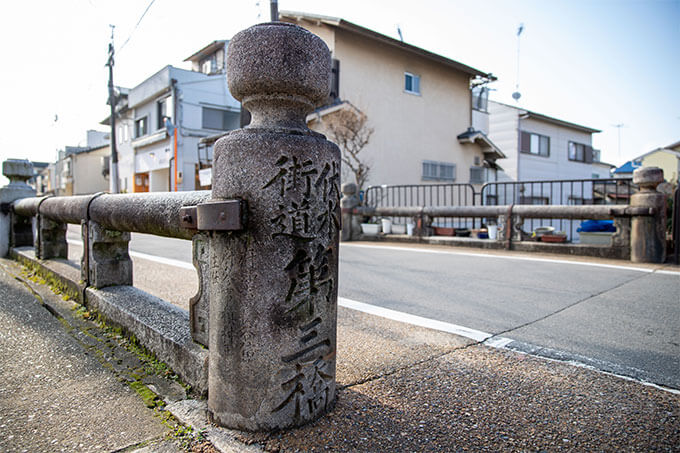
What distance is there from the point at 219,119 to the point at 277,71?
22.1 metres

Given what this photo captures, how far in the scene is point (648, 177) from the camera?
21.0 ft

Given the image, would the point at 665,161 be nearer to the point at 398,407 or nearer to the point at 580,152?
the point at 580,152

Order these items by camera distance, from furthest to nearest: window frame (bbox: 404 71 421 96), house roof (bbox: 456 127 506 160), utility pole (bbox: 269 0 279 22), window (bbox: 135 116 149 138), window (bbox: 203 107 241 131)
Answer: window (bbox: 135 116 149 138) → window (bbox: 203 107 241 131) → house roof (bbox: 456 127 506 160) → window frame (bbox: 404 71 421 96) → utility pole (bbox: 269 0 279 22)

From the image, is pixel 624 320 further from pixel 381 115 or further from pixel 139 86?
pixel 139 86

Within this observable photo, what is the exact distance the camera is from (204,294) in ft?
6.93

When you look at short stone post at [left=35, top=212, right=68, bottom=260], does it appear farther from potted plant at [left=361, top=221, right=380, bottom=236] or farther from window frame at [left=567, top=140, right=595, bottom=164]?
window frame at [left=567, top=140, right=595, bottom=164]

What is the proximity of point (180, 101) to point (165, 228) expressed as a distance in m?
20.6

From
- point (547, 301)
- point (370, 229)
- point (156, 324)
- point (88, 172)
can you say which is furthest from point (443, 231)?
point (88, 172)

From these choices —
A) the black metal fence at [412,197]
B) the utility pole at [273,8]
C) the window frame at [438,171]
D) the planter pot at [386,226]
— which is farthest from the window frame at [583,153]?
the utility pole at [273,8]

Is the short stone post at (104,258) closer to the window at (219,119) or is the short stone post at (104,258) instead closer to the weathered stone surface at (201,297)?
the weathered stone surface at (201,297)

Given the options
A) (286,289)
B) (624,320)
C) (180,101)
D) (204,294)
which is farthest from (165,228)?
(180,101)

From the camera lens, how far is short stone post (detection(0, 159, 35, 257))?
5852 mm

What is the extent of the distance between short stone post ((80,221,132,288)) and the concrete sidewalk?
2.14ft

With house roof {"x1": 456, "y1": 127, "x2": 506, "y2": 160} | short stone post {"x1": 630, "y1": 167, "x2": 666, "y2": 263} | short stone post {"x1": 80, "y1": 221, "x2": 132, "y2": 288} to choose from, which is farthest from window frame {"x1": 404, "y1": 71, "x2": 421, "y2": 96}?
short stone post {"x1": 80, "y1": 221, "x2": 132, "y2": 288}
